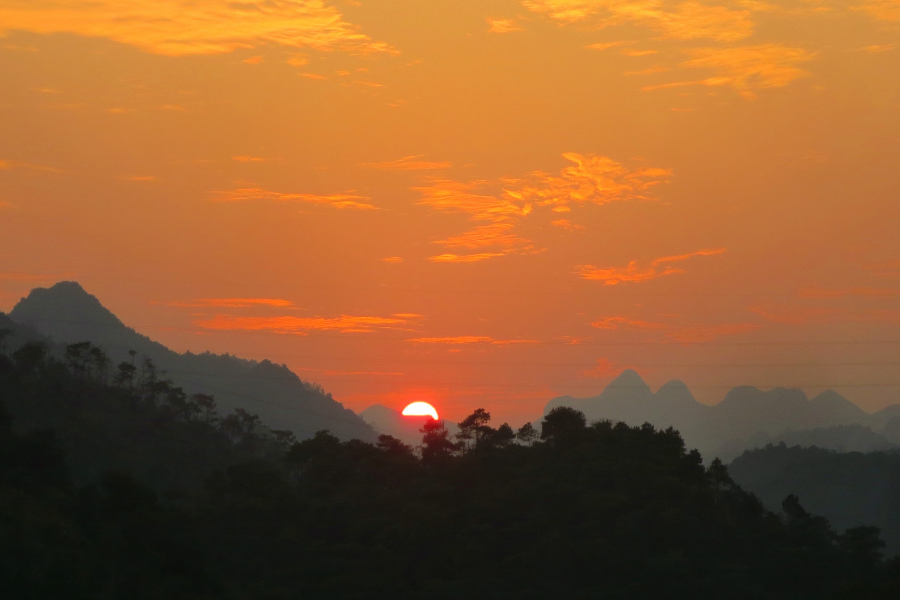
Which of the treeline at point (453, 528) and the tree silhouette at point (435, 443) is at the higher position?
the tree silhouette at point (435, 443)

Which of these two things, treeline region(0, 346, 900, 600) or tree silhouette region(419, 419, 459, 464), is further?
tree silhouette region(419, 419, 459, 464)

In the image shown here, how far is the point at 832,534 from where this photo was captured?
4114 inches

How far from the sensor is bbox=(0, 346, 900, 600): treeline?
241ft

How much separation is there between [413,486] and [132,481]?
32.2 m

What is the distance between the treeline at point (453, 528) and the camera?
73.4m

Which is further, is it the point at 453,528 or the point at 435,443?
the point at 435,443

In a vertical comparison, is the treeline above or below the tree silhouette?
below

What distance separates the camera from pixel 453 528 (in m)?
90.4

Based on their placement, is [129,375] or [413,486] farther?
[129,375]

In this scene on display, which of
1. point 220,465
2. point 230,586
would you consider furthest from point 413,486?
point 220,465

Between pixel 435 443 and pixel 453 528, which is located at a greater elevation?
pixel 435 443

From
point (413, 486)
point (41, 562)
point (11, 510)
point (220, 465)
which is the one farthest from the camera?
point (220, 465)

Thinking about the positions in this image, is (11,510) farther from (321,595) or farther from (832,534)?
(832,534)

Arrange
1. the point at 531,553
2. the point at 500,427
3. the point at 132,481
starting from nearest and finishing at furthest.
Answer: the point at 132,481 < the point at 531,553 < the point at 500,427
